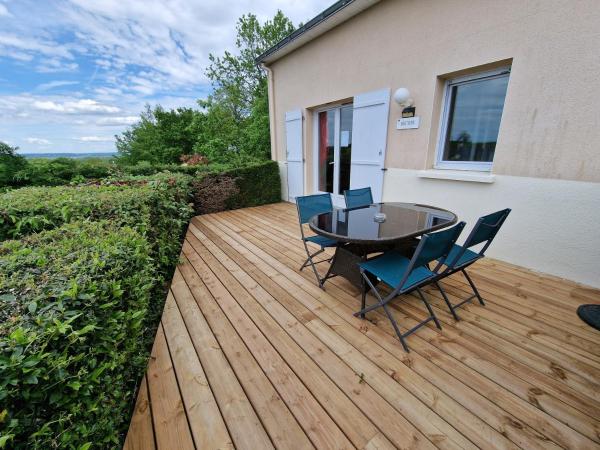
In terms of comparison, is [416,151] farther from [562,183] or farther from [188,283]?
[188,283]

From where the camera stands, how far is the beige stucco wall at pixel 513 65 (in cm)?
237

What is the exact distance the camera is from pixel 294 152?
6.23 metres

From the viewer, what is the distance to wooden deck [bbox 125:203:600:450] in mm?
1275

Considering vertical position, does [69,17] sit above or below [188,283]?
above

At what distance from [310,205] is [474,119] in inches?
99.4

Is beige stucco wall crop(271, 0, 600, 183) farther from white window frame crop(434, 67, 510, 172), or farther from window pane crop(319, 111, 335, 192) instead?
window pane crop(319, 111, 335, 192)

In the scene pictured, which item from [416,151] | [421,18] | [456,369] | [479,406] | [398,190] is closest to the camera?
[479,406]

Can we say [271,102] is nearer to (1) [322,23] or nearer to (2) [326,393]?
(1) [322,23]

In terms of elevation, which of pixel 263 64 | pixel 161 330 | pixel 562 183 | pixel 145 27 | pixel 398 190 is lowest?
pixel 161 330

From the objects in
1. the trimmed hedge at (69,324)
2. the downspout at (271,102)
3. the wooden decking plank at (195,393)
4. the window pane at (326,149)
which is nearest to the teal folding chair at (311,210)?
the wooden decking plank at (195,393)

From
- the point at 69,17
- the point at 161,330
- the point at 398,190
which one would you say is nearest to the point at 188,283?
the point at 161,330

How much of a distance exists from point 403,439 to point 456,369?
0.64m

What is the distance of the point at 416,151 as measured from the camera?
3.75m

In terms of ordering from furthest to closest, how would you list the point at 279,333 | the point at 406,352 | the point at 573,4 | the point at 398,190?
1. the point at 398,190
2. the point at 573,4
3. the point at 279,333
4. the point at 406,352
